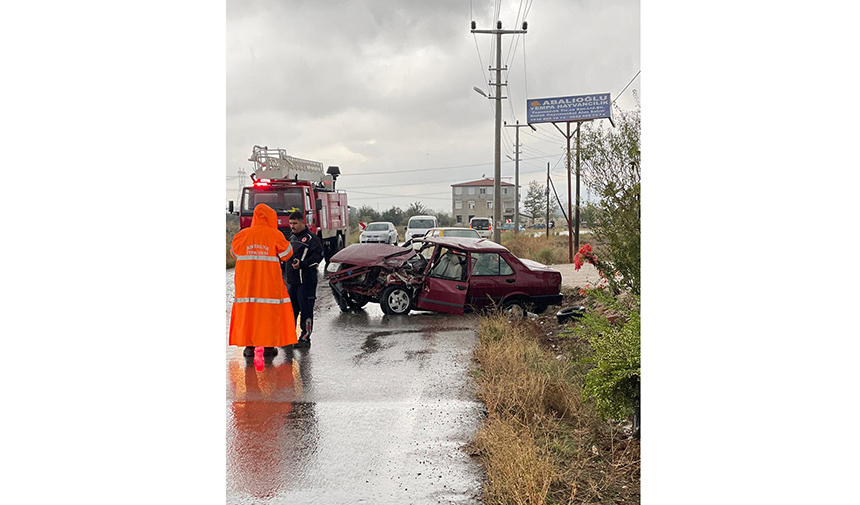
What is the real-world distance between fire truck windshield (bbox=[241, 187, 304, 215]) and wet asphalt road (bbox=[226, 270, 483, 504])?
7.11 m

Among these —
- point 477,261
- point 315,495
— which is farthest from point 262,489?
point 477,261

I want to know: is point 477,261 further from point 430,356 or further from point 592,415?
point 592,415

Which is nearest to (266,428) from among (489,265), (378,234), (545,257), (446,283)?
→ (446,283)

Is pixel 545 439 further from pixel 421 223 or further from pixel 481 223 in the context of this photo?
pixel 481 223

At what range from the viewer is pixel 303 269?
7.95m

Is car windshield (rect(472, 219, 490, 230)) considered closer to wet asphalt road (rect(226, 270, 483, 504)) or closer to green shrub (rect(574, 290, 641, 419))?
wet asphalt road (rect(226, 270, 483, 504))

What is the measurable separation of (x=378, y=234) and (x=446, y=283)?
48.2 feet

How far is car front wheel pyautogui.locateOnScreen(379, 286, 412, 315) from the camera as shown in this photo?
34.7ft

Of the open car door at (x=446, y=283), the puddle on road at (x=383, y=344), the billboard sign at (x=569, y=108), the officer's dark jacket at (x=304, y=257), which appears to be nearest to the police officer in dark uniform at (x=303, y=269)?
the officer's dark jacket at (x=304, y=257)

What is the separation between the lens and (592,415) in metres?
5.45

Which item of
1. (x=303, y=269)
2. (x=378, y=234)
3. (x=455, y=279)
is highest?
(x=378, y=234)

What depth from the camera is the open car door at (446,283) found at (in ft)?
33.8
